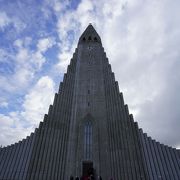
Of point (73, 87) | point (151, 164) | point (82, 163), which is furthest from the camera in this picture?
point (73, 87)

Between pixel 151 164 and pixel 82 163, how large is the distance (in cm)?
996

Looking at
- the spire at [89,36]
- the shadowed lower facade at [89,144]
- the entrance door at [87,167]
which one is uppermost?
the spire at [89,36]

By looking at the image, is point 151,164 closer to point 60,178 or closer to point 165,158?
point 165,158

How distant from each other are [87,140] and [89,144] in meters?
0.66

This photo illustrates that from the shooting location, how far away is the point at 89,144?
27.2 m

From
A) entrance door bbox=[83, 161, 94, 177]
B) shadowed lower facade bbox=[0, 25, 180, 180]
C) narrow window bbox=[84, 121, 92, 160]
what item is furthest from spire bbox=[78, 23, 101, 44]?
entrance door bbox=[83, 161, 94, 177]

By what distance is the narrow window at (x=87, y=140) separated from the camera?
86.5 feet

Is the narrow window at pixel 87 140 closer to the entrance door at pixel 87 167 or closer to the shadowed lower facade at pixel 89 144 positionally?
the shadowed lower facade at pixel 89 144

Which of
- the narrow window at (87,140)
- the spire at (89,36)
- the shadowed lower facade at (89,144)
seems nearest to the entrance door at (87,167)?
the shadowed lower facade at (89,144)

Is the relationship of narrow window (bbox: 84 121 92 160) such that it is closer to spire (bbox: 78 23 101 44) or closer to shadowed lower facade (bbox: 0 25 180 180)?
shadowed lower facade (bbox: 0 25 180 180)

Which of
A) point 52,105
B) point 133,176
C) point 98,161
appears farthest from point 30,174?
point 133,176

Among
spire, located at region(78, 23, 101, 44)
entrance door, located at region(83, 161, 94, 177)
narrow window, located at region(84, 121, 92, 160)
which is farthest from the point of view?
spire, located at region(78, 23, 101, 44)

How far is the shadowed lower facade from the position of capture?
2469 cm

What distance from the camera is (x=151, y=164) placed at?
27875 mm
